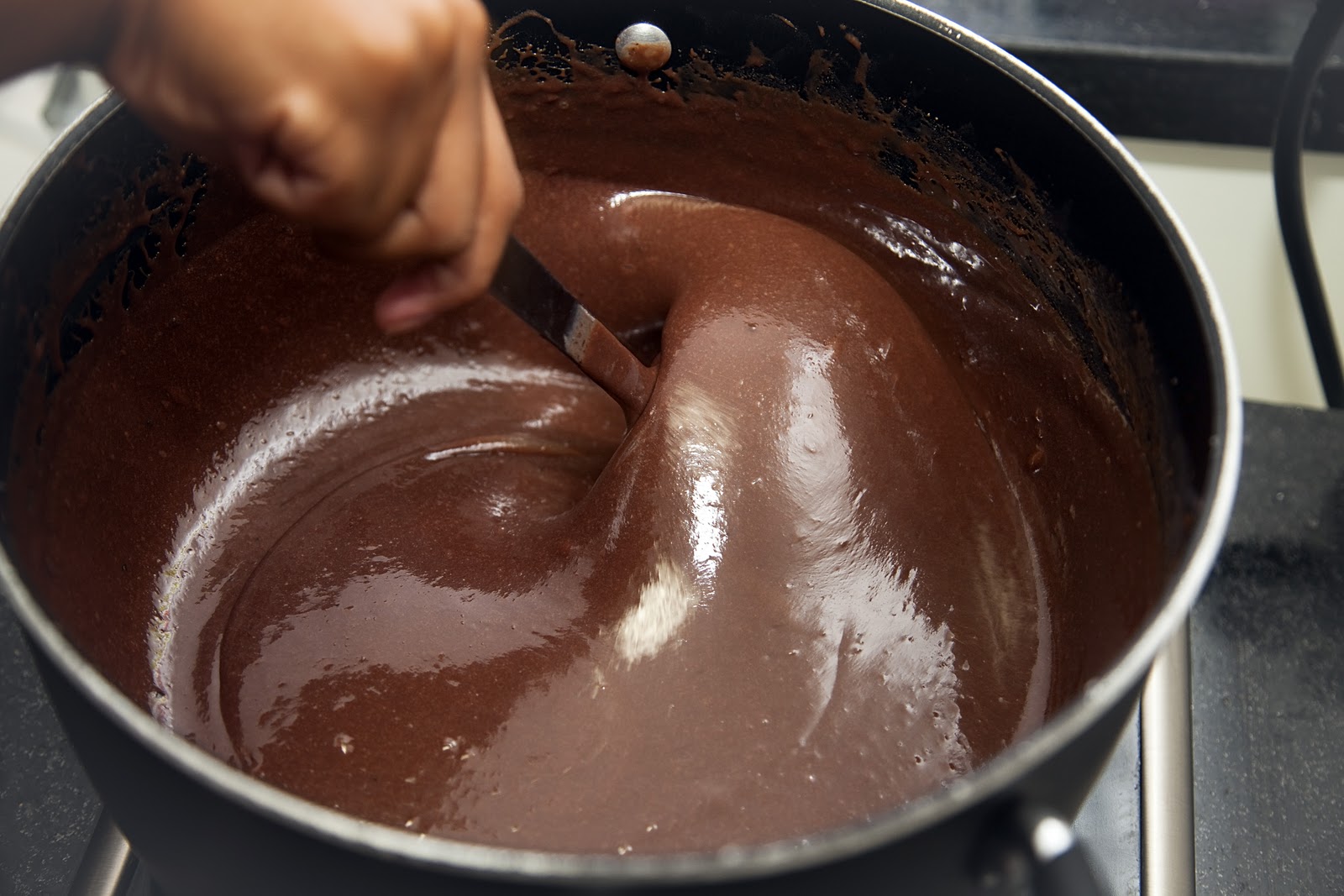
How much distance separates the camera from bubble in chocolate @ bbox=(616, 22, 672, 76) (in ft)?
3.60

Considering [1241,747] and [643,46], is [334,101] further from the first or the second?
[1241,747]

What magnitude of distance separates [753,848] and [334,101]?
44 cm

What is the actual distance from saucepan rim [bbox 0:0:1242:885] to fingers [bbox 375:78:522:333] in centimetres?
27

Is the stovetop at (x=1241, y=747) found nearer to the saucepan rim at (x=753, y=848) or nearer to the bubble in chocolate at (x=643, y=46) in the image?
the saucepan rim at (x=753, y=848)

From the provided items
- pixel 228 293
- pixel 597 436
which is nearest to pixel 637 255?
pixel 597 436

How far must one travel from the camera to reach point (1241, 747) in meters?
0.93

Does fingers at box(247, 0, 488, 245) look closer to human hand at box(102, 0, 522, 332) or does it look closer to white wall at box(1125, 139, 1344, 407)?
human hand at box(102, 0, 522, 332)

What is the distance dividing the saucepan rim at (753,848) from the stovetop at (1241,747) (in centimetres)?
33

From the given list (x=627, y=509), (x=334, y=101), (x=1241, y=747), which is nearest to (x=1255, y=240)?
(x=1241, y=747)

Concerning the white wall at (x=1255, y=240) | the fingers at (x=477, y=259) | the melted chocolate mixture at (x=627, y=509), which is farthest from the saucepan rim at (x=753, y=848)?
the white wall at (x=1255, y=240)

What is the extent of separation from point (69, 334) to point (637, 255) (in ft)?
1.80

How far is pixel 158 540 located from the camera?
108cm

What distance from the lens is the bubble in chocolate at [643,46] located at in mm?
1098

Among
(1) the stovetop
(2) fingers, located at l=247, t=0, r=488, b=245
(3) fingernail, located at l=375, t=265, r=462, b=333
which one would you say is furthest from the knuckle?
(1) the stovetop
